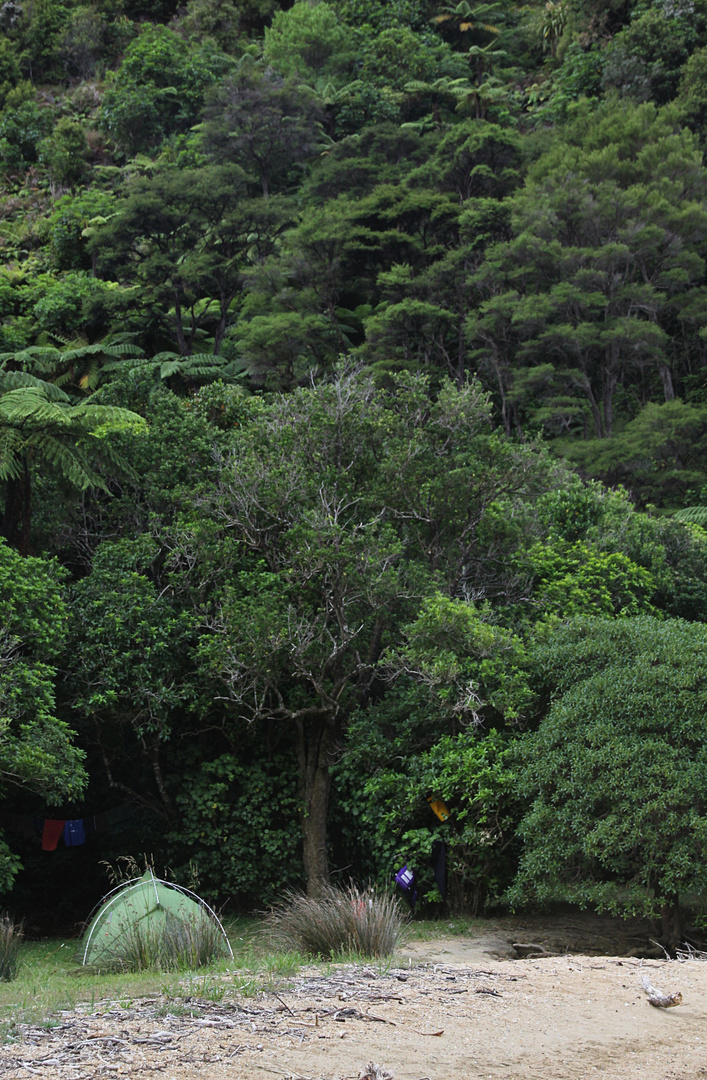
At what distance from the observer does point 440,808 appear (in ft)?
34.7

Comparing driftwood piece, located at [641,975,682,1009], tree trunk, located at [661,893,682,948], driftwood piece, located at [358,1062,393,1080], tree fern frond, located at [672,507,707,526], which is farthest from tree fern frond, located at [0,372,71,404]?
tree fern frond, located at [672,507,707,526]

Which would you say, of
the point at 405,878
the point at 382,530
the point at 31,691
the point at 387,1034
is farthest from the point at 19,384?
the point at 387,1034

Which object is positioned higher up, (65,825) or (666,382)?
(666,382)

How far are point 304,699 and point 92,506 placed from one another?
173 inches

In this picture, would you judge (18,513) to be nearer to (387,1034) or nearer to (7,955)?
(7,955)

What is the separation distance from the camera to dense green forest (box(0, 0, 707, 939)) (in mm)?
10047

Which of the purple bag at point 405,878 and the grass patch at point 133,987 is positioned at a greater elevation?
the grass patch at point 133,987

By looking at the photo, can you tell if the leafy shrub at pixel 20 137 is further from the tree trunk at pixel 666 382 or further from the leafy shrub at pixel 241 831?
the leafy shrub at pixel 241 831

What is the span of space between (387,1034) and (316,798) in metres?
8.23

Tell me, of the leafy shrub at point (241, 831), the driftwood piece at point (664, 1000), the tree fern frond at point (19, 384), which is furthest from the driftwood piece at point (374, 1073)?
the tree fern frond at point (19, 384)

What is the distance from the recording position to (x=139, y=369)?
21.5 meters

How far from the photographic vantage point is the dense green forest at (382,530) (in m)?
10.0

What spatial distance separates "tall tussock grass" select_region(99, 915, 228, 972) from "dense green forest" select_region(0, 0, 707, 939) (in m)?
2.92

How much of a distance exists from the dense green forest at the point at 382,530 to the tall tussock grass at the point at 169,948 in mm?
2924
